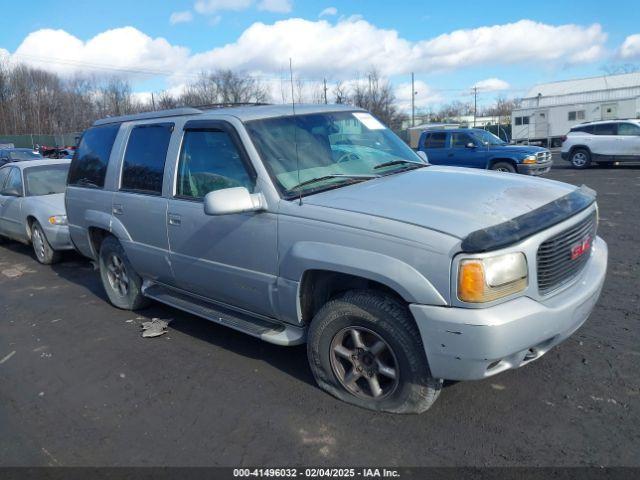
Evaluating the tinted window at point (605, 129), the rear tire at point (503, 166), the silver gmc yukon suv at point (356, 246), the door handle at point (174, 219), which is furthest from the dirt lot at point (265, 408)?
the tinted window at point (605, 129)

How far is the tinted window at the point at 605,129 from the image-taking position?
738 inches

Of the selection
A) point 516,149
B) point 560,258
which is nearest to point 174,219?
point 560,258

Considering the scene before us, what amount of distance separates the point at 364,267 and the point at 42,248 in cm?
659

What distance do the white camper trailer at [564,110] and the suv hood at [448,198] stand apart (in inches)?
1435

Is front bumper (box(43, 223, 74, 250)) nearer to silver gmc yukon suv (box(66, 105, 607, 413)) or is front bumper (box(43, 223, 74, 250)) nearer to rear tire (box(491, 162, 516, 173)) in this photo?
silver gmc yukon suv (box(66, 105, 607, 413))

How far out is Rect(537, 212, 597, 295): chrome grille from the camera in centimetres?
287

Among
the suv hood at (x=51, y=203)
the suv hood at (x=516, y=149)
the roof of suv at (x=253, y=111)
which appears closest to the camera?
the roof of suv at (x=253, y=111)

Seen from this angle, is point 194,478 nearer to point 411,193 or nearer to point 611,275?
point 411,193

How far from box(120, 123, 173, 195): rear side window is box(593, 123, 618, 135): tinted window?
61.4 feet

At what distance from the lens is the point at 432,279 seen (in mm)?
2732

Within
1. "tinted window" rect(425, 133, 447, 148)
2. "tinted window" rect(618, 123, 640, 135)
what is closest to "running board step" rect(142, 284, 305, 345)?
"tinted window" rect(425, 133, 447, 148)

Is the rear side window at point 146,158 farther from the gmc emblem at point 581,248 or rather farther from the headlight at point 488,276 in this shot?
the gmc emblem at point 581,248

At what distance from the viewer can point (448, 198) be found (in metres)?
3.16

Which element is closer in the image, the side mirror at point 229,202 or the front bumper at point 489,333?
the front bumper at point 489,333
